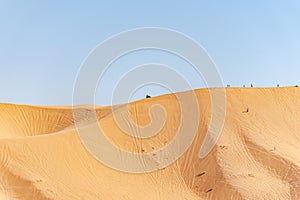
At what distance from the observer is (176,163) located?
58.1 ft

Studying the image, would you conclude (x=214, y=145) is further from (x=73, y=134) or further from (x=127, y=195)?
(x=73, y=134)

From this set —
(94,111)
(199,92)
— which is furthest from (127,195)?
(94,111)

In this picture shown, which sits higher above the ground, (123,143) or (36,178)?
(123,143)

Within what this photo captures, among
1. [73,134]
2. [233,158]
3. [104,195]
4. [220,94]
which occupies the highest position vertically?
[220,94]

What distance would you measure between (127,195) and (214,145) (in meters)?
5.08

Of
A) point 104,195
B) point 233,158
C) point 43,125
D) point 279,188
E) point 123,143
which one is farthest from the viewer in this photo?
point 43,125

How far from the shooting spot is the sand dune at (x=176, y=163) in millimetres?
15148

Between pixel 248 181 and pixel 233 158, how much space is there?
1.63 metres

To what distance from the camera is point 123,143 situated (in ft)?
61.9

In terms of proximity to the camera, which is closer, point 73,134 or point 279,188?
point 279,188

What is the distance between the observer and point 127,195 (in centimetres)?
1503

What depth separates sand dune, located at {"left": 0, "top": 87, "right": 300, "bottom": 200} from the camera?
15.1m

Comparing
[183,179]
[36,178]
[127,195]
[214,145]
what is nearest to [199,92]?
[214,145]

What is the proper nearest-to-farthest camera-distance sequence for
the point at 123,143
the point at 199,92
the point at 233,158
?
the point at 233,158 → the point at 123,143 → the point at 199,92
